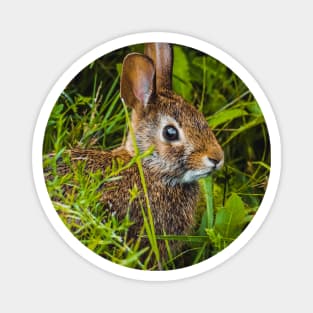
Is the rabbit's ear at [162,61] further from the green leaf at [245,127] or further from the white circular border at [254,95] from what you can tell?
the green leaf at [245,127]

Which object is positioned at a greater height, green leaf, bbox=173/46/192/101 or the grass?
green leaf, bbox=173/46/192/101

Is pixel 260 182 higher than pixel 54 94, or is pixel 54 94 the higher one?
pixel 54 94

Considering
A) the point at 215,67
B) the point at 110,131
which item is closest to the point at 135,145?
the point at 110,131

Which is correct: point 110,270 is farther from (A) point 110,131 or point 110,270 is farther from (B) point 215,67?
(B) point 215,67

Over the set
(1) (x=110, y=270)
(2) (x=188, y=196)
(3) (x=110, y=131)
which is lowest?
(1) (x=110, y=270)

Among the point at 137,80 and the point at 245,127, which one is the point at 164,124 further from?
the point at 245,127

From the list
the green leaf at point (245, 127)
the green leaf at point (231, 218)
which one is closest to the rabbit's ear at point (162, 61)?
the green leaf at point (245, 127)

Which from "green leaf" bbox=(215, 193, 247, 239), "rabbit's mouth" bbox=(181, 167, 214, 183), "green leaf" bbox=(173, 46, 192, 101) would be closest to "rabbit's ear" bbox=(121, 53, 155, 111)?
"green leaf" bbox=(173, 46, 192, 101)

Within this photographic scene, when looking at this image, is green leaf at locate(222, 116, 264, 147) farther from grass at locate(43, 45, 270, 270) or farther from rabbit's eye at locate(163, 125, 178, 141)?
rabbit's eye at locate(163, 125, 178, 141)
